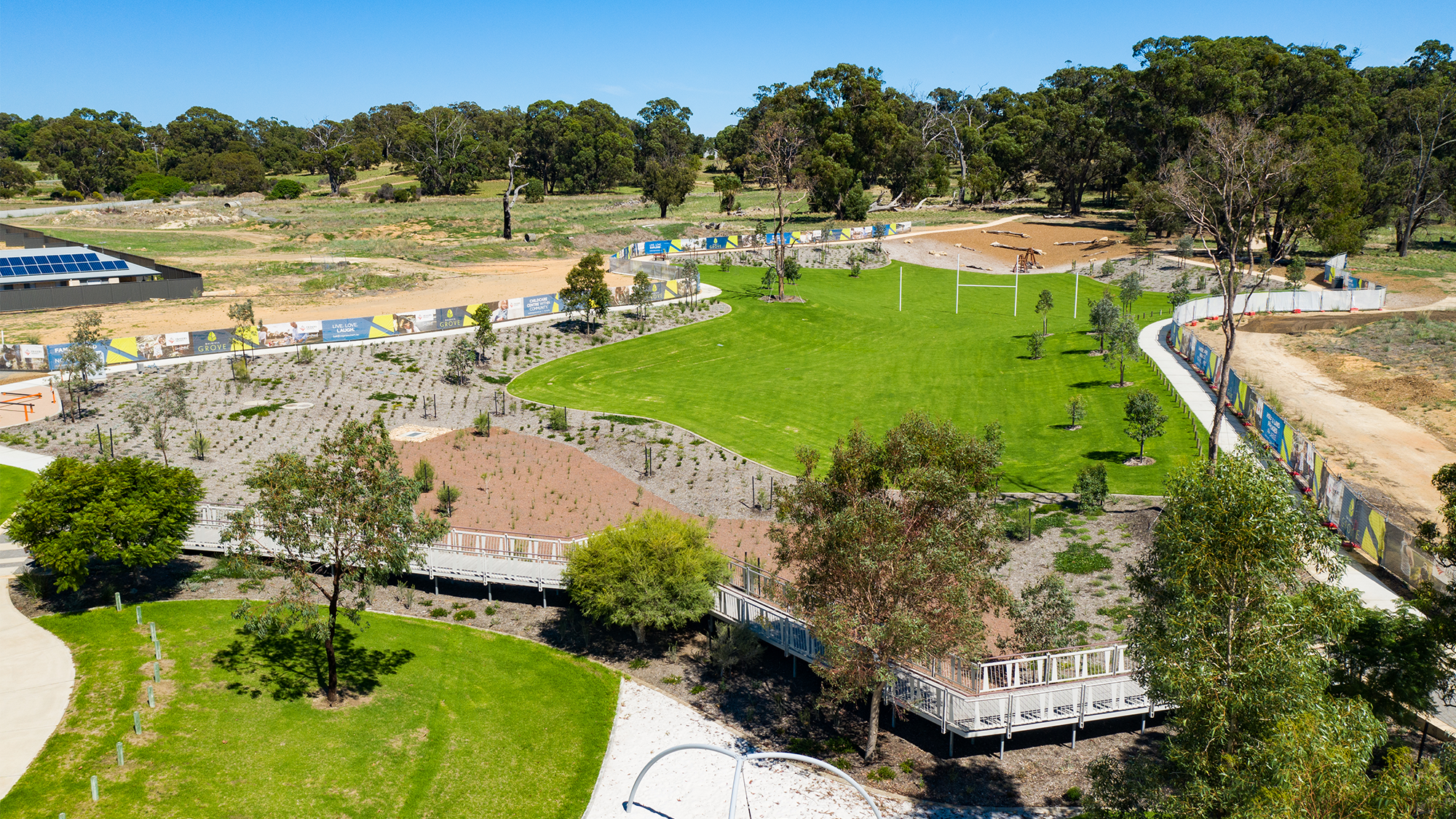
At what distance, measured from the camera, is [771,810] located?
21.6 m

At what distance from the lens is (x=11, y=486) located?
3884cm

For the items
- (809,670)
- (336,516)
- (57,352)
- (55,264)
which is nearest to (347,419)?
(57,352)

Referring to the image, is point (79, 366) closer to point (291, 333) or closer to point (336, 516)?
point (291, 333)

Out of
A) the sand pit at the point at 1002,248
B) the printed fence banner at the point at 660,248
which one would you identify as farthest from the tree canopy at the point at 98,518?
the sand pit at the point at 1002,248

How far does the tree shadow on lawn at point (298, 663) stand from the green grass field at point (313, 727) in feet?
0.17

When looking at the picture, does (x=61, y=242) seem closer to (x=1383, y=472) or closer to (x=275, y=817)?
(x=275, y=817)

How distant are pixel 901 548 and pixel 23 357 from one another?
185ft

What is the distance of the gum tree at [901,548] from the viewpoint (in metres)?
20.9

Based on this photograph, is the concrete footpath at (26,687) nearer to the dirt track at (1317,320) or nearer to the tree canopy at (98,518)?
the tree canopy at (98,518)

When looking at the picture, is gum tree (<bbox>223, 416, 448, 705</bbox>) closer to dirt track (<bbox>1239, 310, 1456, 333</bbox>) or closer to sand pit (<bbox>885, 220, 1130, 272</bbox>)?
dirt track (<bbox>1239, 310, 1456, 333</bbox>)

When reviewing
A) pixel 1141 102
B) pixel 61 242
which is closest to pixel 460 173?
pixel 61 242

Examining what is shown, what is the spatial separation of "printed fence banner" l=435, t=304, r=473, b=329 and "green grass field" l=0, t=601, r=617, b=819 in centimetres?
3707

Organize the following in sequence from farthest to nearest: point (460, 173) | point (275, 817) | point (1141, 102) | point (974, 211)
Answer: point (460, 173) → point (974, 211) → point (1141, 102) → point (275, 817)

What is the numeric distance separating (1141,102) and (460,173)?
103303 millimetres
